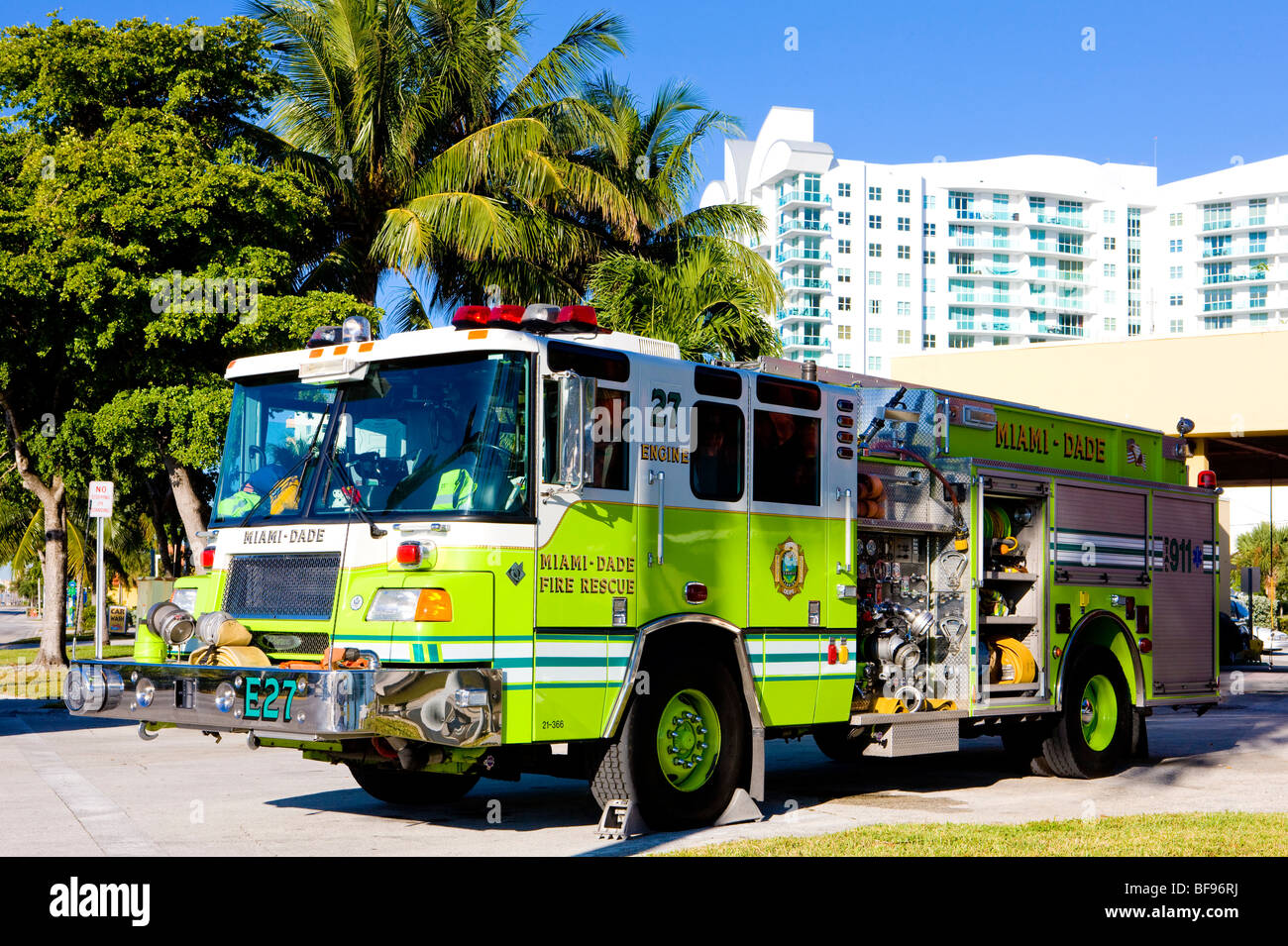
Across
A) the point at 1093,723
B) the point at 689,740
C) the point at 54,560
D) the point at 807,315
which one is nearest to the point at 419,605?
the point at 689,740

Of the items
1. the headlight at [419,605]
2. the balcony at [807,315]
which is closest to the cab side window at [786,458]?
the headlight at [419,605]

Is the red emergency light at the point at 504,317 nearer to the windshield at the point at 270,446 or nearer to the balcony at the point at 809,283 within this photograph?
the windshield at the point at 270,446

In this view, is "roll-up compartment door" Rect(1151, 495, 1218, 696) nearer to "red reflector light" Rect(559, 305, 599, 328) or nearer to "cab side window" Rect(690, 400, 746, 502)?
"cab side window" Rect(690, 400, 746, 502)

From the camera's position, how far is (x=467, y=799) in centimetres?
1023

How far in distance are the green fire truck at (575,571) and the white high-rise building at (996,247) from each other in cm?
10004

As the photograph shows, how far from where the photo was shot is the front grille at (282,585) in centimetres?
779

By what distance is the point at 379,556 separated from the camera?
7.61 metres

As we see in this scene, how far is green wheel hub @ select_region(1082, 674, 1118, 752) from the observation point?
39.3 feet

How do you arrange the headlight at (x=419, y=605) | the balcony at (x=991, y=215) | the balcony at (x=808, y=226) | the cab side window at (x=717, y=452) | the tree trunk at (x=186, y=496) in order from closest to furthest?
the headlight at (x=419, y=605)
the cab side window at (x=717, y=452)
the tree trunk at (x=186, y=496)
the balcony at (x=808, y=226)
the balcony at (x=991, y=215)

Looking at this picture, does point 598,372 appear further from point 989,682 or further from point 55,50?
point 55,50

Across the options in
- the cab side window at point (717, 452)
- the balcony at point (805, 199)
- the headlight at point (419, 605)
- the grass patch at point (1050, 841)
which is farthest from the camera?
the balcony at point (805, 199)

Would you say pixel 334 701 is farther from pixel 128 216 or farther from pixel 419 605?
pixel 128 216

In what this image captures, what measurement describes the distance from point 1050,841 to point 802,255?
357 feet

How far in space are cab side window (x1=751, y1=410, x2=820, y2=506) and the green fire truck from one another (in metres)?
0.02
